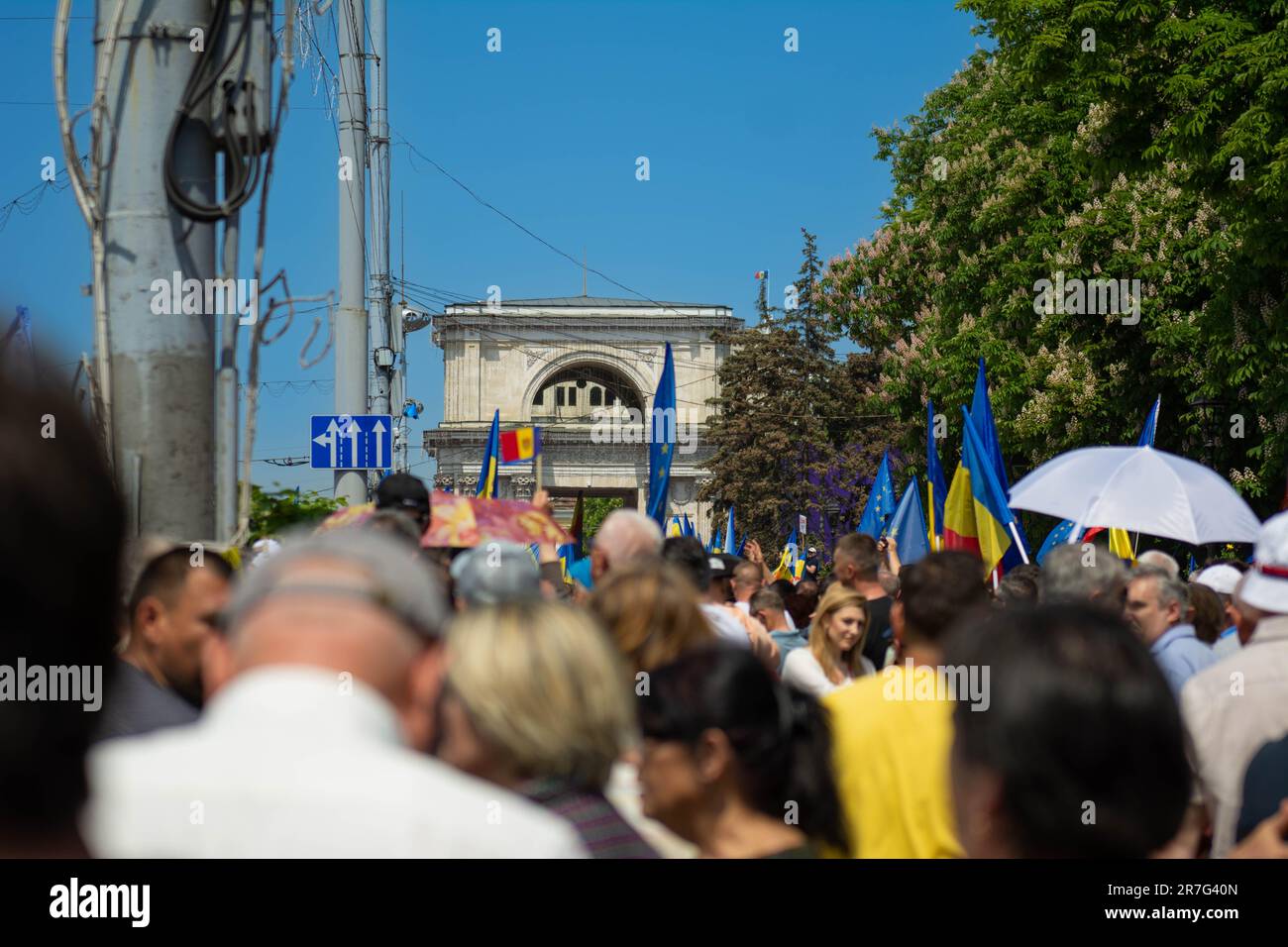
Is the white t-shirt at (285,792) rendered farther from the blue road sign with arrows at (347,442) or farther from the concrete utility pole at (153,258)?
the blue road sign with arrows at (347,442)

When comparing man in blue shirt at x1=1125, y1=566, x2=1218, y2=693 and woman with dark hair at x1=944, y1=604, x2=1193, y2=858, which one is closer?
woman with dark hair at x1=944, y1=604, x2=1193, y2=858

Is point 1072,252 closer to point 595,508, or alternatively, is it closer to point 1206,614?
point 1206,614

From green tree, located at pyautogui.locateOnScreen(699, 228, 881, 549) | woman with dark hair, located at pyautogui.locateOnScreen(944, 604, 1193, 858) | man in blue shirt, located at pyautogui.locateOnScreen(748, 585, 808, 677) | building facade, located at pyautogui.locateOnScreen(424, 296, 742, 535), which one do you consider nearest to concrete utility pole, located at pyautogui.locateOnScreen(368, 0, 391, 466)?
man in blue shirt, located at pyautogui.locateOnScreen(748, 585, 808, 677)

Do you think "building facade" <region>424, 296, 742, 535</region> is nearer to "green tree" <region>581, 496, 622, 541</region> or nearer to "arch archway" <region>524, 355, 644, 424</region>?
"arch archway" <region>524, 355, 644, 424</region>

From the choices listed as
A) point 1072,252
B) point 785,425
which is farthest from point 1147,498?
point 785,425

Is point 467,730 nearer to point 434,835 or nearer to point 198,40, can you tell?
point 434,835

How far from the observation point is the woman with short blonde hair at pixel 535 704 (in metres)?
2.58

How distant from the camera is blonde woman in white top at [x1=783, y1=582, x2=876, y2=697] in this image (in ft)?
20.1

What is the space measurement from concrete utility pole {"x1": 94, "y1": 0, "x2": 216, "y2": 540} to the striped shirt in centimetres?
221

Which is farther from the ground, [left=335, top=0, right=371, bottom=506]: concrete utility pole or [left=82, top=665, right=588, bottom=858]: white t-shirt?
[left=335, top=0, right=371, bottom=506]: concrete utility pole

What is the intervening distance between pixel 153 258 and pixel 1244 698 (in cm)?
335

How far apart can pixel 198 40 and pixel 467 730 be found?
110 inches

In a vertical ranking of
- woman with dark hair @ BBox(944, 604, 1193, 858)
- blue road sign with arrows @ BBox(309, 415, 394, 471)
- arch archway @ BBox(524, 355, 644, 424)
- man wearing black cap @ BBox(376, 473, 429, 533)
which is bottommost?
woman with dark hair @ BBox(944, 604, 1193, 858)
